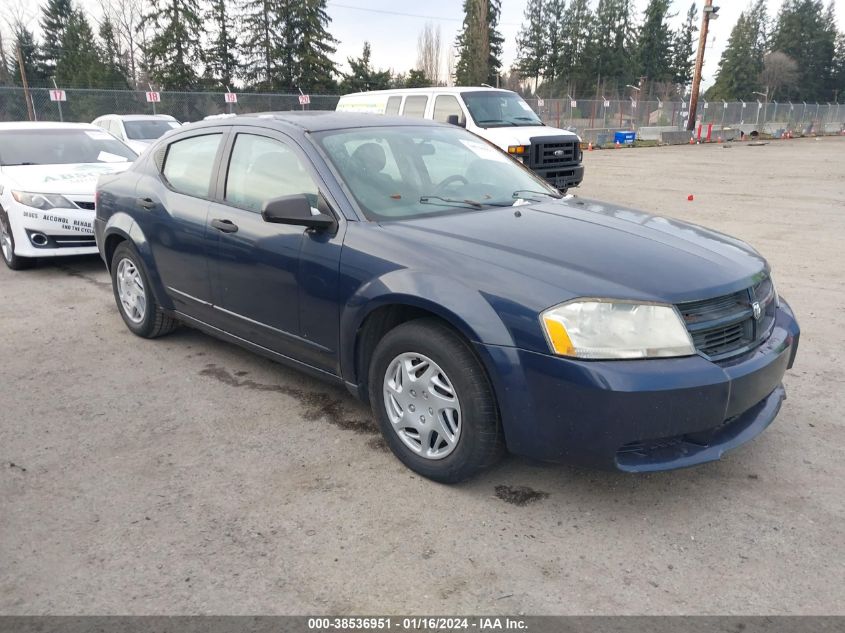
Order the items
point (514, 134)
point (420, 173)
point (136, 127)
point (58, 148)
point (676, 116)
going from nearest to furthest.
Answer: point (420, 173)
point (58, 148)
point (514, 134)
point (136, 127)
point (676, 116)

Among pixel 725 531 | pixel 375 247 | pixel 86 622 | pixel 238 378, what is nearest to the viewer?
pixel 86 622

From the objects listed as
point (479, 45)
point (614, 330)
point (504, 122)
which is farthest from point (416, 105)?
point (479, 45)

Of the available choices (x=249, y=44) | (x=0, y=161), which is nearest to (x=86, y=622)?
(x=0, y=161)

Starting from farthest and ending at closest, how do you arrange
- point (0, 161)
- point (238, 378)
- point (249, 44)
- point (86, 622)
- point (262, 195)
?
point (249, 44), point (0, 161), point (238, 378), point (262, 195), point (86, 622)

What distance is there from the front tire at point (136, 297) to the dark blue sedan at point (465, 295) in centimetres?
47

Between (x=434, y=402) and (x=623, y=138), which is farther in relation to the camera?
(x=623, y=138)

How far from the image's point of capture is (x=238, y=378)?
4.54m

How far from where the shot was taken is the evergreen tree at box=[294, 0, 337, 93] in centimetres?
4688

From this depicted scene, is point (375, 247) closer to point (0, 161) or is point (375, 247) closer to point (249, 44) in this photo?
point (0, 161)

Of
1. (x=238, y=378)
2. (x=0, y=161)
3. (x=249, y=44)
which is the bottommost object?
(x=238, y=378)

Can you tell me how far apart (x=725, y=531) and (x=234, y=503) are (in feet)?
6.89

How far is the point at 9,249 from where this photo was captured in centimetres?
758

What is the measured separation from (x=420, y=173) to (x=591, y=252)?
1.24m

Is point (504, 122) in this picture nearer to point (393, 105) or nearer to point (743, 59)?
point (393, 105)
